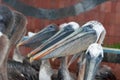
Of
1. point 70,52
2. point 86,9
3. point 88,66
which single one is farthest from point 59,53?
point 86,9

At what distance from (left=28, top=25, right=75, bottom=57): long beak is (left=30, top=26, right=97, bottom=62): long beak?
0.30 ft

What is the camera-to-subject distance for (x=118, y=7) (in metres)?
3.85

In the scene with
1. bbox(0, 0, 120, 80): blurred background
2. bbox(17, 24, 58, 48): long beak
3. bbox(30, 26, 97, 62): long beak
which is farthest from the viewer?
bbox(0, 0, 120, 80): blurred background

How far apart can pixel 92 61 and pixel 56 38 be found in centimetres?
64

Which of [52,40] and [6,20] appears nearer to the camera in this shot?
[6,20]

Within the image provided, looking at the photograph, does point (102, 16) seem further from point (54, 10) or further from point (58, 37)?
point (58, 37)

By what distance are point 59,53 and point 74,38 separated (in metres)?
0.18

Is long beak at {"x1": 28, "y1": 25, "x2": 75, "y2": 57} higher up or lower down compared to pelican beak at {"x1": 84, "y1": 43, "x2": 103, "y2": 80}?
higher up

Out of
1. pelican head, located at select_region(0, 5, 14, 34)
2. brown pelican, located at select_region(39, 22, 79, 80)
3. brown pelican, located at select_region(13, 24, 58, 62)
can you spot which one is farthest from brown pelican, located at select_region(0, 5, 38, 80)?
brown pelican, located at select_region(13, 24, 58, 62)

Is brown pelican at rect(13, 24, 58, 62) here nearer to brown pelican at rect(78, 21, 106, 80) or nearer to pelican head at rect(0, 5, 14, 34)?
pelican head at rect(0, 5, 14, 34)

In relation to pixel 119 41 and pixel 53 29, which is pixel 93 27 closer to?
pixel 53 29

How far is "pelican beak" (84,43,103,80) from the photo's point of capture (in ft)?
8.18

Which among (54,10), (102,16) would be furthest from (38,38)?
(102,16)

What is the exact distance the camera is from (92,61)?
2.53 meters
